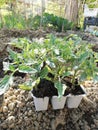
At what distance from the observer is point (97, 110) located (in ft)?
5.28

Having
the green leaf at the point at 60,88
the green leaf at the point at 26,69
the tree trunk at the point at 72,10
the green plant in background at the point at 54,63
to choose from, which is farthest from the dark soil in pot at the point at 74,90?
the tree trunk at the point at 72,10

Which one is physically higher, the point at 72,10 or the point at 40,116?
the point at 72,10

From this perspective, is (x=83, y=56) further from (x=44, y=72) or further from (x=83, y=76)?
(x=44, y=72)

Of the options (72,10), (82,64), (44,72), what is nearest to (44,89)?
(44,72)

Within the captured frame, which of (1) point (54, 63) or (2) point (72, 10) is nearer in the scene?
(1) point (54, 63)

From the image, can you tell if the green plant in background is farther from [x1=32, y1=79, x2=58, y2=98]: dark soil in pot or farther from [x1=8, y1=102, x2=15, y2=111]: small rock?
[x1=8, y1=102, x2=15, y2=111]: small rock

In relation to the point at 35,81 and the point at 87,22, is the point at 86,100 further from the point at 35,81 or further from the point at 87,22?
the point at 87,22

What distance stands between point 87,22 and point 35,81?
12.0ft

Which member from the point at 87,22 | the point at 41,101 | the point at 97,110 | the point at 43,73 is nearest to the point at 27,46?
the point at 43,73

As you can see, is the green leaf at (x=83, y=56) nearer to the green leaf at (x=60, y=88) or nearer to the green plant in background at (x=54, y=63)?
the green plant in background at (x=54, y=63)

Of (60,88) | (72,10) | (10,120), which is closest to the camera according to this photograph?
(60,88)

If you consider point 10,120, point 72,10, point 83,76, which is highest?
point 72,10

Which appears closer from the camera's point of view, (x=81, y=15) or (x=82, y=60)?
(x=82, y=60)

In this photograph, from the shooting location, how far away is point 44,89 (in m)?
1.44
